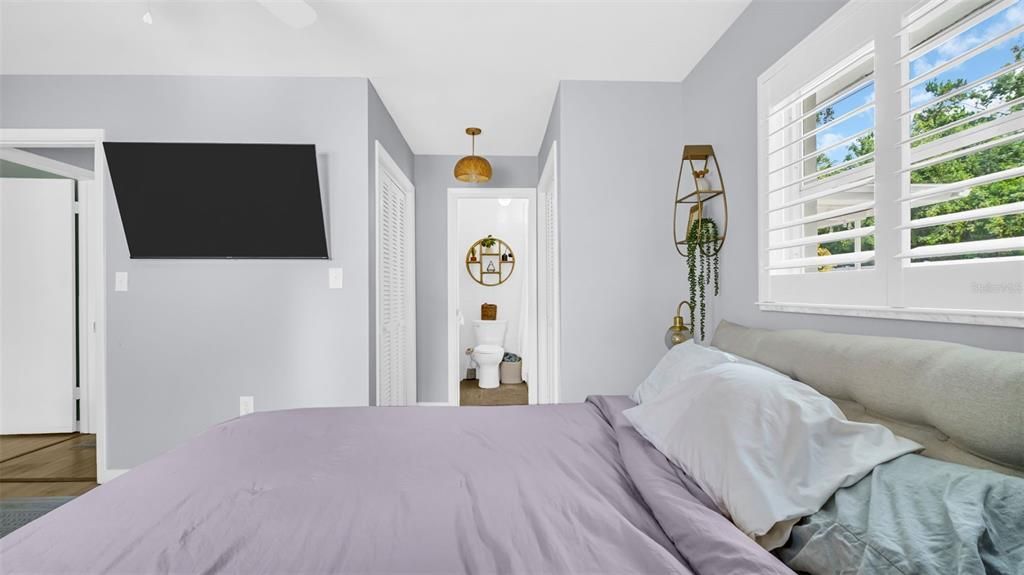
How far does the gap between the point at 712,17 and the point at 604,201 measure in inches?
40.9

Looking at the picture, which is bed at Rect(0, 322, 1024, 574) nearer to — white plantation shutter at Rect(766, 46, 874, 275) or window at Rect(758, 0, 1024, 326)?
window at Rect(758, 0, 1024, 326)

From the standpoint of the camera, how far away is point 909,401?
2.99 ft

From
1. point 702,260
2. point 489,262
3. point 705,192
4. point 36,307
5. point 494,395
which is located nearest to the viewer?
point 705,192

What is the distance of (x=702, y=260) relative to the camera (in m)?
2.27

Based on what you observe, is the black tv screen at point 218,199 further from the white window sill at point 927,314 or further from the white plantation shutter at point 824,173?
the white window sill at point 927,314

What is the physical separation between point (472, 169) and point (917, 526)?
331 cm

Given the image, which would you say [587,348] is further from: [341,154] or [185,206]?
[185,206]

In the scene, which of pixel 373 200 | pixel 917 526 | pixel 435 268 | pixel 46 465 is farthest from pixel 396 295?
pixel 917 526

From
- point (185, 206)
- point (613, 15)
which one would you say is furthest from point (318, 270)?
point (613, 15)

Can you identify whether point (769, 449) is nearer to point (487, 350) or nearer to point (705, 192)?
point (705, 192)

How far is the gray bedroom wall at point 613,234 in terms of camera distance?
258 cm

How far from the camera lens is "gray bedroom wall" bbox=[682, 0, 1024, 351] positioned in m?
1.61

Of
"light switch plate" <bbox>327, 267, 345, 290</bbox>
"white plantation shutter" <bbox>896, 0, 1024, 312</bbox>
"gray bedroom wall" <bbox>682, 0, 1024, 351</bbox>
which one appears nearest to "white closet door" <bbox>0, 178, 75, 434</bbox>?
"light switch plate" <bbox>327, 267, 345, 290</bbox>

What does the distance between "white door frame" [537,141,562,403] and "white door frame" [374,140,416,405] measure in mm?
1182
